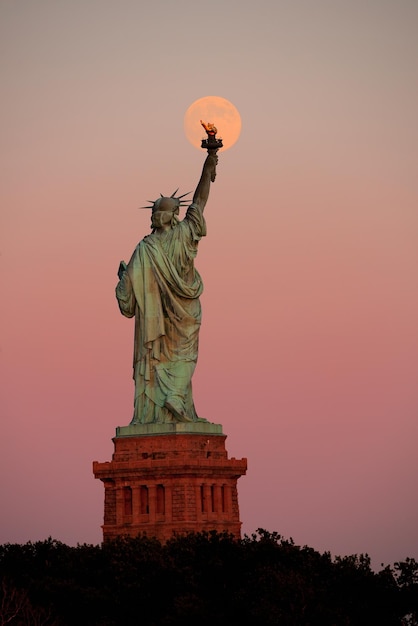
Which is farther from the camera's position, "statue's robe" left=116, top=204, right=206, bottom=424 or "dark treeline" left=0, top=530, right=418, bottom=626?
"statue's robe" left=116, top=204, right=206, bottom=424

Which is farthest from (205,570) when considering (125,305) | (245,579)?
(125,305)

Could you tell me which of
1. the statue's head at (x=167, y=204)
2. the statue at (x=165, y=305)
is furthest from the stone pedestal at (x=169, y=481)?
the statue's head at (x=167, y=204)

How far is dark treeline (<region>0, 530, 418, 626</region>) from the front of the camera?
230 feet

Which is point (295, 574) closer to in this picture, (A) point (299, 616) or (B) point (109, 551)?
(A) point (299, 616)

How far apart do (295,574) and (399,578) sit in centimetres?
516

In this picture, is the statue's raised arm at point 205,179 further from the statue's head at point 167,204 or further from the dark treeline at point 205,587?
the dark treeline at point 205,587

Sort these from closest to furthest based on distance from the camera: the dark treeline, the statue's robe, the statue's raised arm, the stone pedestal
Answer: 1. the dark treeline
2. the stone pedestal
3. the statue's robe
4. the statue's raised arm

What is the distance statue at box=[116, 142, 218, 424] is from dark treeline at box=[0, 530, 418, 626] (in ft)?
19.5

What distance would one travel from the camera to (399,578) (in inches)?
2958

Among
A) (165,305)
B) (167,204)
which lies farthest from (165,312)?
(167,204)

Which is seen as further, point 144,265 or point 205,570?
point 144,265

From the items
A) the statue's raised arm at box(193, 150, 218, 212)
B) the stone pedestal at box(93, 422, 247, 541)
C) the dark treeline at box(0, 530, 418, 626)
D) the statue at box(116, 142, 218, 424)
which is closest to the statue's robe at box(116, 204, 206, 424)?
the statue at box(116, 142, 218, 424)

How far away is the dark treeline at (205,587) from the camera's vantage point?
70.1 metres

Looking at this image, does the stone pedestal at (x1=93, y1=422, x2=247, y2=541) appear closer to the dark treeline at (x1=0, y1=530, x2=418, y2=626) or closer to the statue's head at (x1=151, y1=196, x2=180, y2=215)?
the dark treeline at (x1=0, y1=530, x2=418, y2=626)
